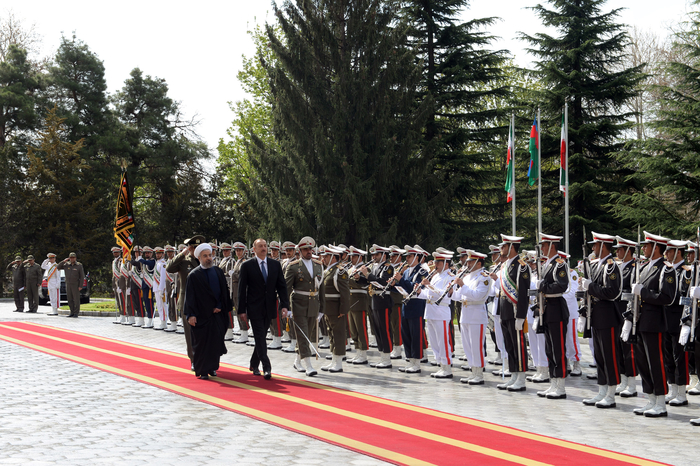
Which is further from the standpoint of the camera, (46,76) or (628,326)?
(46,76)

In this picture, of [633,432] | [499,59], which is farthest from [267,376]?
[499,59]

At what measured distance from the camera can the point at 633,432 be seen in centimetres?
792

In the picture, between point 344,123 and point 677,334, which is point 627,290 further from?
point 344,123

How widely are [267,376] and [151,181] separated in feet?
127

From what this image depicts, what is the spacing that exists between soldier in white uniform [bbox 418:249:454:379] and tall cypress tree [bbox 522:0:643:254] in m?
19.9

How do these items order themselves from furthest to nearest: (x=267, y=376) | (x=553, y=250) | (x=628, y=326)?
1. (x=267, y=376)
2. (x=553, y=250)
3. (x=628, y=326)

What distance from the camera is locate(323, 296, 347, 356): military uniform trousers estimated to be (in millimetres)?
12828

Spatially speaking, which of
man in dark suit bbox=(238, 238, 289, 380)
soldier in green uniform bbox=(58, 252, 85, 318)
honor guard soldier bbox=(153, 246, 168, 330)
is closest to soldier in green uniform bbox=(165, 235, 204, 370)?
man in dark suit bbox=(238, 238, 289, 380)

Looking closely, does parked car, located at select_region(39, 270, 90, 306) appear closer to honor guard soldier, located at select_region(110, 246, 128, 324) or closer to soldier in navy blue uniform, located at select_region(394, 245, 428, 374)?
honor guard soldier, located at select_region(110, 246, 128, 324)

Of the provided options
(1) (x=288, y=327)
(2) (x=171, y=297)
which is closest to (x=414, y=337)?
(1) (x=288, y=327)

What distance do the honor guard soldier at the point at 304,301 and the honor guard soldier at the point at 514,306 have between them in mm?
3285

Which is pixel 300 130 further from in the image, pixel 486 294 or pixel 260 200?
pixel 486 294

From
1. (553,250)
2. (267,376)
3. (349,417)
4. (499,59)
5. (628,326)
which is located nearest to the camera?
(349,417)

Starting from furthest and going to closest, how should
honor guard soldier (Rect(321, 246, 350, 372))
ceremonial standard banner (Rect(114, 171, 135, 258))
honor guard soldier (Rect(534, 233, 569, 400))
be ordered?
1. ceremonial standard banner (Rect(114, 171, 135, 258))
2. honor guard soldier (Rect(321, 246, 350, 372))
3. honor guard soldier (Rect(534, 233, 569, 400))
